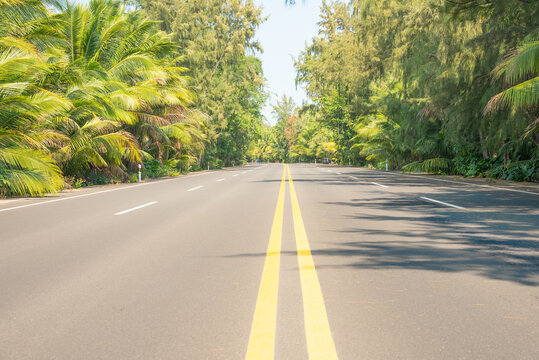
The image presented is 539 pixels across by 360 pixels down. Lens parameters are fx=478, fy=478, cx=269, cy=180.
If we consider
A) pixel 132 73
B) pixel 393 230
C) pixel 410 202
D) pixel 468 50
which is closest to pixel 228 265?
pixel 393 230

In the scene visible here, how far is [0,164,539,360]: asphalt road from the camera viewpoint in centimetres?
327

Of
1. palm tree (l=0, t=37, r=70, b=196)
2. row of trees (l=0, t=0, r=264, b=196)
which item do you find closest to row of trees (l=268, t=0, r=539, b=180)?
row of trees (l=0, t=0, r=264, b=196)

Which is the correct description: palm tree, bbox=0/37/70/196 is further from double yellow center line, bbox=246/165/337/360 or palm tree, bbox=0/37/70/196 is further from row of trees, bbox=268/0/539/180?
row of trees, bbox=268/0/539/180

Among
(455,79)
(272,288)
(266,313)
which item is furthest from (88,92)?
(266,313)

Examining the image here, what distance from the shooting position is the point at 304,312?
3.89m

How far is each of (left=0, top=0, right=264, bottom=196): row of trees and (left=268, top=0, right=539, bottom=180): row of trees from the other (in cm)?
1225

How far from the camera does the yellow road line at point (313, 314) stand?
3152 mm

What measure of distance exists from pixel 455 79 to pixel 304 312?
1809cm

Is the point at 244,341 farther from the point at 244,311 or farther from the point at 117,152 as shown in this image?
the point at 117,152

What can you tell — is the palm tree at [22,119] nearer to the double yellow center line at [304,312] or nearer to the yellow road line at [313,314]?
the double yellow center line at [304,312]

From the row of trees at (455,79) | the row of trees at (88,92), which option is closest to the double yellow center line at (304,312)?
the row of trees at (455,79)

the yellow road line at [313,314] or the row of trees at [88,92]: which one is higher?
the row of trees at [88,92]

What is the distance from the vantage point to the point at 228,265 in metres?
5.50

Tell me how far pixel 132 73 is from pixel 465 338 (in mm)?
25147
